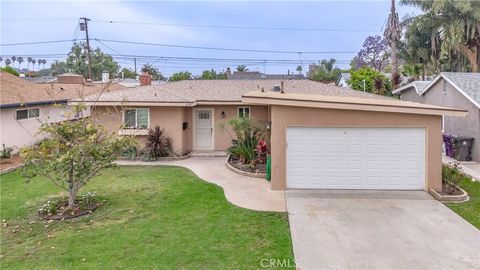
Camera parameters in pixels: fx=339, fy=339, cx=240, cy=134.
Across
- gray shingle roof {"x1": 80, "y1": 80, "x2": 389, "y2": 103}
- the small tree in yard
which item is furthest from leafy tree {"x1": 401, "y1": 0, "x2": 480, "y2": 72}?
the small tree in yard

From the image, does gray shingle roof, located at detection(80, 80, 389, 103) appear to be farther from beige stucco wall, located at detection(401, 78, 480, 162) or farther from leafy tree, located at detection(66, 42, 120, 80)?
leafy tree, located at detection(66, 42, 120, 80)

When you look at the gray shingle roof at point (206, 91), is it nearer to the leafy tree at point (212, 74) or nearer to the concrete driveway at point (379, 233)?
the concrete driveway at point (379, 233)

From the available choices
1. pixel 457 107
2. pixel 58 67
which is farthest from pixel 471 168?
pixel 58 67

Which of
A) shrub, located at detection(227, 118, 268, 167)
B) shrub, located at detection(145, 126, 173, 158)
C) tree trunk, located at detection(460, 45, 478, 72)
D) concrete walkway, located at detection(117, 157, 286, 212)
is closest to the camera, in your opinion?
concrete walkway, located at detection(117, 157, 286, 212)

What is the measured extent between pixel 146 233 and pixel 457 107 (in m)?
14.5

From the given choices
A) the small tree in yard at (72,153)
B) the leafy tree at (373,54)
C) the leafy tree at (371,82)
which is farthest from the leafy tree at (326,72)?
the small tree in yard at (72,153)

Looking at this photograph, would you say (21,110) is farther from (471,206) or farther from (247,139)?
(471,206)

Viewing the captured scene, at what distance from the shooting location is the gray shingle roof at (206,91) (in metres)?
14.7

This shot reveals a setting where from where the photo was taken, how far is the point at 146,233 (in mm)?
6746

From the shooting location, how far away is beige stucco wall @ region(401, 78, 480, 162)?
13.5m

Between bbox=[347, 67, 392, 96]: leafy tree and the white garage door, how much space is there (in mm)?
17349

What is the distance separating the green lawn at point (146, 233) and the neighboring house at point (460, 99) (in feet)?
34.2

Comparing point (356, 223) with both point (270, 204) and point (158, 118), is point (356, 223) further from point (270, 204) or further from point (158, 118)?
point (158, 118)

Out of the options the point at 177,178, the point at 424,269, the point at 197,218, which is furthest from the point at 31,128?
the point at 424,269
